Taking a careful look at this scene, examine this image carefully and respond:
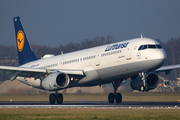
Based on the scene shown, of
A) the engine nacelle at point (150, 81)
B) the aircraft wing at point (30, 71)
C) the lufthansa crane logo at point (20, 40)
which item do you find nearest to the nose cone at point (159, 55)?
the engine nacelle at point (150, 81)

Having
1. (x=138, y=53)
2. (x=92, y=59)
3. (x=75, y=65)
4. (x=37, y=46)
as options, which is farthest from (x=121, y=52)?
(x=37, y=46)

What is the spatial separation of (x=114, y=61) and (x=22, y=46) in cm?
1887

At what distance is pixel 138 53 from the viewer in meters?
28.0

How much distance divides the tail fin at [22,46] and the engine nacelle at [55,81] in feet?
38.8

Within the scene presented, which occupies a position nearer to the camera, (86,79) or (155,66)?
(155,66)

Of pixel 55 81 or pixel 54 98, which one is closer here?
pixel 55 81

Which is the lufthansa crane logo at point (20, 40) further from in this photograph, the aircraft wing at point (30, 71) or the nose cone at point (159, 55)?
the nose cone at point (159, 55)

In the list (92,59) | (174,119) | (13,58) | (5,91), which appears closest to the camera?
(174,119)

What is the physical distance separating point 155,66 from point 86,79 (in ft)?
26.3

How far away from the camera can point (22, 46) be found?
44.1 meters

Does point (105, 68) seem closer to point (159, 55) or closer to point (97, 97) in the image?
point (159, 55)

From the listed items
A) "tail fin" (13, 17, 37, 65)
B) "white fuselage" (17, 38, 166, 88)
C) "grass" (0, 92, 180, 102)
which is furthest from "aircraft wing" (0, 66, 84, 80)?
"tail fin" (13, 17, 37, 65)

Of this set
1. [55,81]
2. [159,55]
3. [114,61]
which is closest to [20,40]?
[55,81]

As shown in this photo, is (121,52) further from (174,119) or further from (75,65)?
(174,119)
